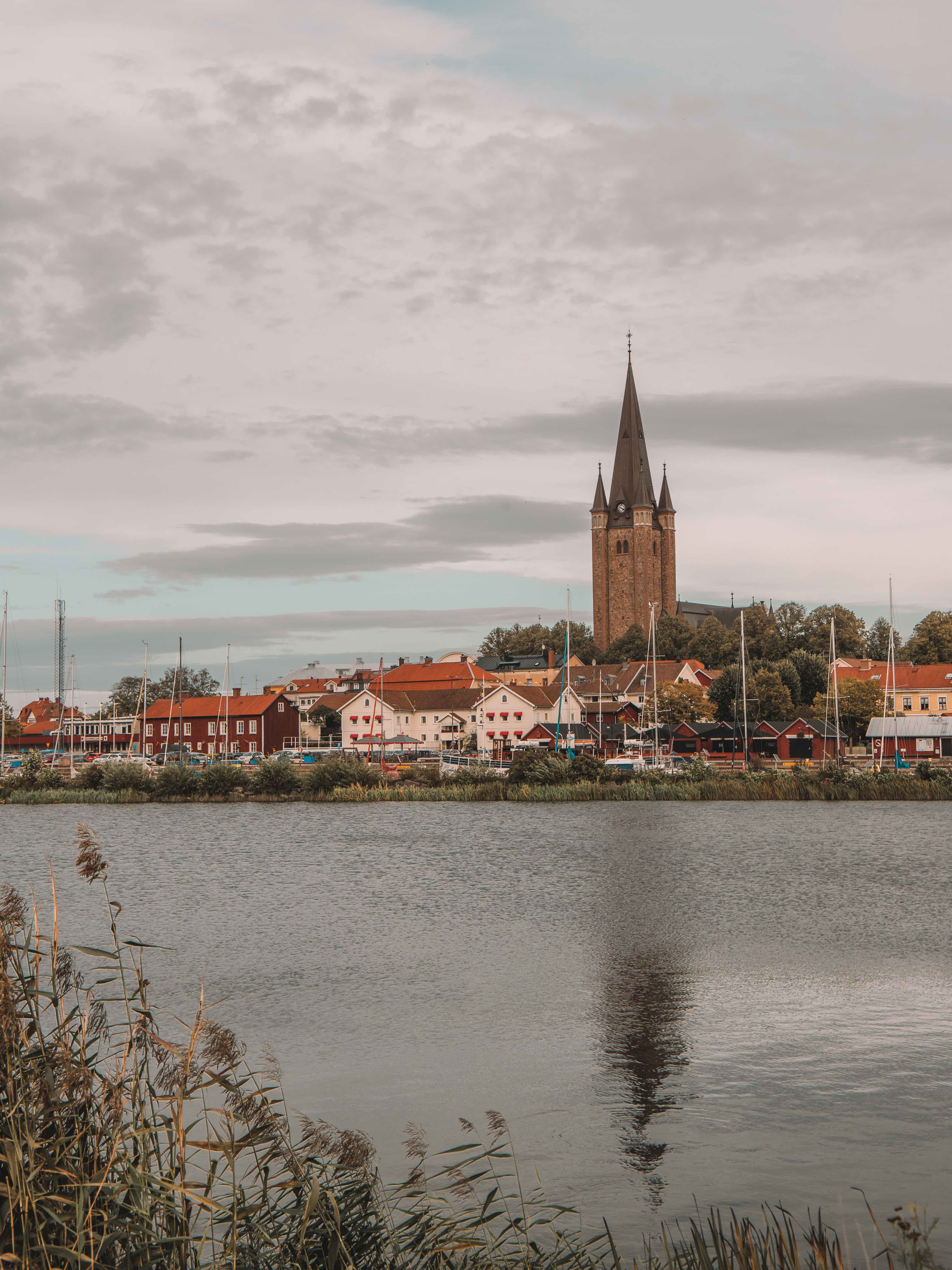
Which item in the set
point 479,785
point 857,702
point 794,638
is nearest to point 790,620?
point 794,638

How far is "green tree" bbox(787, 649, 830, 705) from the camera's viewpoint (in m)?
129

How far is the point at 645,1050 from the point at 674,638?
162416 millimetres

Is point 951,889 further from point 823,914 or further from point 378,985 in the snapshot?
point 378,985

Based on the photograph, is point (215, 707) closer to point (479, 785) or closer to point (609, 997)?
point (479, 785)

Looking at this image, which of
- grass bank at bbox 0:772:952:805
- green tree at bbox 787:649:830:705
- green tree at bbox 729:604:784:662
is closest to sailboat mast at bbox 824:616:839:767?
grass bank at bbox 0:772:952:805

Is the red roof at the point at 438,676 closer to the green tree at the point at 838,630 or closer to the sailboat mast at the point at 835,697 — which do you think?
the green tree at the point at 838,630

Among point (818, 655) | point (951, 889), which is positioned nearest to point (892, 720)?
point (818, 655)

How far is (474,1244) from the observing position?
658cm

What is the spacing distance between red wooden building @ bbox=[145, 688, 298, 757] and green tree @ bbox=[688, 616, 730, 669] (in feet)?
189

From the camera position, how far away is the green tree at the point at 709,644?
161625 millimetres

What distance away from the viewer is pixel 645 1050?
1491 cm

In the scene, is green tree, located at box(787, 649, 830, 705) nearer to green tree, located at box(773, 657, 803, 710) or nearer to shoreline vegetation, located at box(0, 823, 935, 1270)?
green tree, located at box(773, 657, 803, 710)

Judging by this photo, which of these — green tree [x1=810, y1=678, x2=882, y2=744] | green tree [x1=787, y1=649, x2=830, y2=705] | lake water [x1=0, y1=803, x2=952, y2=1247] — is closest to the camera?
lake water [x1=0, y1=803, x2=952, y2=1247]

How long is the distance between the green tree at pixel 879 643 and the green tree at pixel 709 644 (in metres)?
20.1
